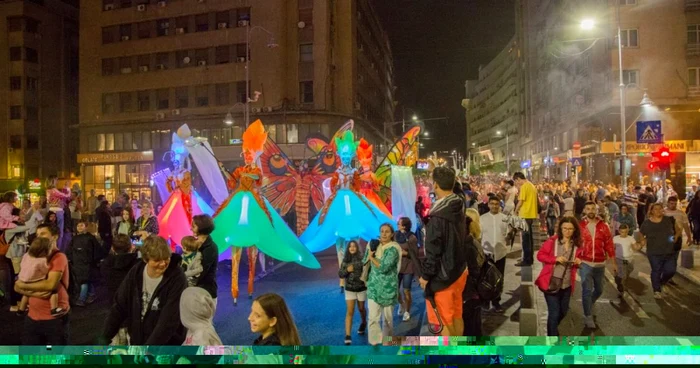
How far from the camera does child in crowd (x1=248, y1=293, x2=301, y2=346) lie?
3.20 meters

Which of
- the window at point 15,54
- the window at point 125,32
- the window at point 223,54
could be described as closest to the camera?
the window at point 223,54

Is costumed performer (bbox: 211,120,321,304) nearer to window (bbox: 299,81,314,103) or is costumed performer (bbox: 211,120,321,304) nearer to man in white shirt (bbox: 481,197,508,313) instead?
man in white shirt (bbox: 481,197,508,313)

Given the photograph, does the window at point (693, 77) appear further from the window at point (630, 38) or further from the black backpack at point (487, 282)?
the black backpack at point (487, 282)

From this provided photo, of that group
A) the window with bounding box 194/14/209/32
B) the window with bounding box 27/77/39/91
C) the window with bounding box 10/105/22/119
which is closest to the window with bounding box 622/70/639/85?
the window with bounding box 194/14/209/32

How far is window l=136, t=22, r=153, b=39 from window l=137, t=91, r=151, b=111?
442cm

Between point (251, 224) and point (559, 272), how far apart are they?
212 inches

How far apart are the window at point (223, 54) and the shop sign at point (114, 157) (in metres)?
8.65

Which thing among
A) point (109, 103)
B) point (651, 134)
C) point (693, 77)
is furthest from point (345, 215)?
point (109, 103)

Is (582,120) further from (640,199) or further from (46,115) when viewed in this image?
(46,115)

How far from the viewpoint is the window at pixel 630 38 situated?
36.7 meters

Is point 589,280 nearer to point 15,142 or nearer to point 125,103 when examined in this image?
point 125,103

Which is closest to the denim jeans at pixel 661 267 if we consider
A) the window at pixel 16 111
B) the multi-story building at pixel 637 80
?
the multi-story building at pixel 637 80

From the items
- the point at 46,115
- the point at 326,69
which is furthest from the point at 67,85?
the point at 326,69

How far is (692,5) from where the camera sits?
1407 inches
